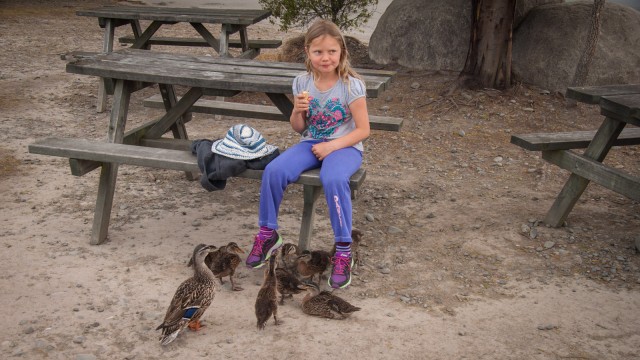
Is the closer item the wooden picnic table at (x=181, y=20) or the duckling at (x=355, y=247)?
the duckling at (x=355, y=247)

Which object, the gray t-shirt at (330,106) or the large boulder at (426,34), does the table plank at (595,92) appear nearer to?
the gray t-shirt at (330,106)

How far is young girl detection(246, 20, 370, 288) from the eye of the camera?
480 centimetres

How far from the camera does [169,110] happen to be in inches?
251

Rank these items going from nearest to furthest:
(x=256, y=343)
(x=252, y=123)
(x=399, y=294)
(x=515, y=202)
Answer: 1. (x=256, y=343)
2. (x=399, y=294)
3. (x=515, y=202)
4. (x=252, y=123)

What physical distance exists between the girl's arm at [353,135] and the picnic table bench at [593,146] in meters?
1.44

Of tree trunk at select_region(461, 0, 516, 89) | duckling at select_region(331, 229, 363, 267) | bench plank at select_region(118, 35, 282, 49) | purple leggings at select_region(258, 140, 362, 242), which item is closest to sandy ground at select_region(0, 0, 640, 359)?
duckling at select_region(331, 229, 363, 267)

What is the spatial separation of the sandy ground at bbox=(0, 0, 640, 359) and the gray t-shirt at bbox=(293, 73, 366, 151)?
889mm

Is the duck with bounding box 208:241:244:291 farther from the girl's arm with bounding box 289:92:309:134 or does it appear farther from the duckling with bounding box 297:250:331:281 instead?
the girl's arm with bounding box 289:92:309:134

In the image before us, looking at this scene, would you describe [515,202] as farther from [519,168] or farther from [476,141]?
[476,141]

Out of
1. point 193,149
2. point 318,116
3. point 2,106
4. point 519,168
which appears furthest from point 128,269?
point 2,106

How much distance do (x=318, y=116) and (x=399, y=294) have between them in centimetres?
133

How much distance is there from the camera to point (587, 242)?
5527 millimetres

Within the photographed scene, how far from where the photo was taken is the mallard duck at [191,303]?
4.08 metres

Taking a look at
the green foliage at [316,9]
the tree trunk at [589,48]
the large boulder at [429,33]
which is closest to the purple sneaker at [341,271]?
the tree trunk at [589,48]
